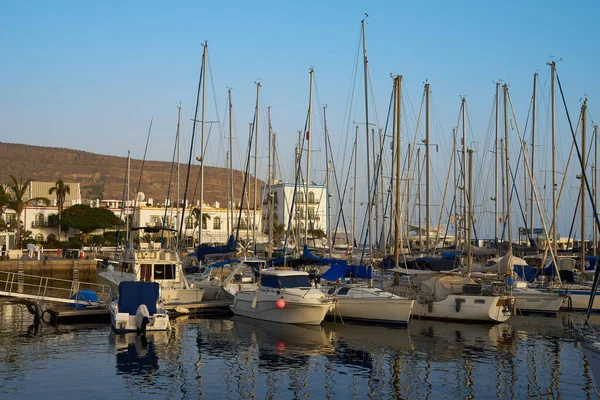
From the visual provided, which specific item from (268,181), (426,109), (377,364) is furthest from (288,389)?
(268,181)

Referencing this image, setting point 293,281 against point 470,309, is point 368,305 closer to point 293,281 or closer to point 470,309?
point 293,281

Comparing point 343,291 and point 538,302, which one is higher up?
point 343,291

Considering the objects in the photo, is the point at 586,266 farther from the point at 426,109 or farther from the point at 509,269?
the point at 426,109

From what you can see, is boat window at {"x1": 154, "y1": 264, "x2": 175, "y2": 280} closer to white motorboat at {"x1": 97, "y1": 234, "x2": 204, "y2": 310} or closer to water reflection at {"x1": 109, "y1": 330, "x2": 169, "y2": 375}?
white motorboat at {"x1": 97, "y1": 234, "x2": 204, "y2": 310}

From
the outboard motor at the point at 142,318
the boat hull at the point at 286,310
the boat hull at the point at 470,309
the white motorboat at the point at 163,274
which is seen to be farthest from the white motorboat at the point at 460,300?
the outboard motor at the point at 142,318

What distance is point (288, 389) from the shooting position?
1994cm

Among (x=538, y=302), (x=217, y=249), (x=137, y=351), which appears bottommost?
(x=137, y=351)

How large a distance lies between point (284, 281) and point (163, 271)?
759 cm

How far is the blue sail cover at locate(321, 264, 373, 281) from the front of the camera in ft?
116

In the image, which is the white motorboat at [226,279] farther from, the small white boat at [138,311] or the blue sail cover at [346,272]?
the small white boat at [138,311]

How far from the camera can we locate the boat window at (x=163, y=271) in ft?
119

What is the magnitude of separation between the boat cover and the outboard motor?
342mm

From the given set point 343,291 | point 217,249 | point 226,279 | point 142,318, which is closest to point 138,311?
point 142,318

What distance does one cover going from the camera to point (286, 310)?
1244 inches
